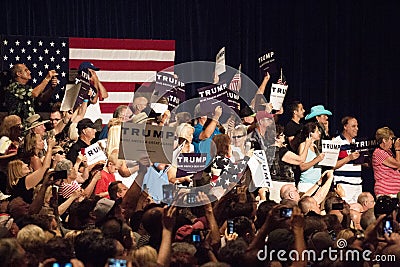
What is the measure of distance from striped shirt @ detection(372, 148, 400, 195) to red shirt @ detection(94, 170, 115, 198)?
99.8 inches

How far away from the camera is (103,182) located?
7.38 metres

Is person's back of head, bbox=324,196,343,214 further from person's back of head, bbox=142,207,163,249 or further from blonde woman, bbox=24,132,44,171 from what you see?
blonde woman, bbox=24,132,44,171

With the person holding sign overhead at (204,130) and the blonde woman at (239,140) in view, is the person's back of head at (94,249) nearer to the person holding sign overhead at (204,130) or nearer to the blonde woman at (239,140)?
the person holding sign overhead at (204,130)

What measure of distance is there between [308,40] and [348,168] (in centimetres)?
434

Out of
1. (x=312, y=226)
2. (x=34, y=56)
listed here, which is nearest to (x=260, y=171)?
(x=312, y=226)

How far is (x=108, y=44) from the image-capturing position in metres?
11.3

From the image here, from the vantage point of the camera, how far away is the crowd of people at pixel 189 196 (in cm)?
477

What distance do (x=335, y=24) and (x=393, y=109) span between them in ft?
4.46

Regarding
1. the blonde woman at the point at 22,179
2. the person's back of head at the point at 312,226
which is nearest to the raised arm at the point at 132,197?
the blonde woman at the point at 22,179

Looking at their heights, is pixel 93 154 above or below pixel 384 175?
above

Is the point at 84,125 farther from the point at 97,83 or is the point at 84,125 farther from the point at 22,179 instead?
the point at 22,179

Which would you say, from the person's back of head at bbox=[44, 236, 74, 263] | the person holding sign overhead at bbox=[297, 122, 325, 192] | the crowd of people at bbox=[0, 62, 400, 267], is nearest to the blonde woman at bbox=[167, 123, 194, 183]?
the crowd of people at bbox=[0, 62, 400, 267]

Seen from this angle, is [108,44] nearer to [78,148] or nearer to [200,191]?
[78,148]

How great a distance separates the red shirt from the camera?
734 centimetres
